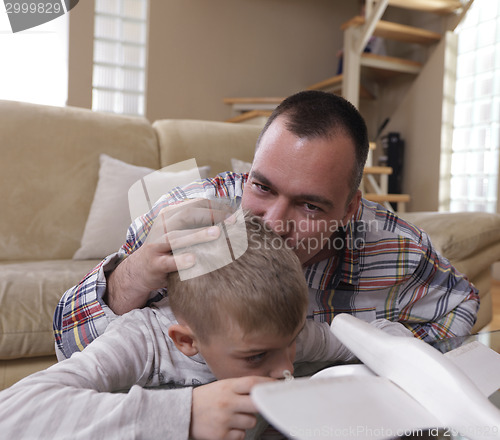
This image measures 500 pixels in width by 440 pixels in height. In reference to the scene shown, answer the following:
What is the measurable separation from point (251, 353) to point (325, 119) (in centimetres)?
50

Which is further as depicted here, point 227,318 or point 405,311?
point 405,311

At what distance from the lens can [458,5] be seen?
379 cm

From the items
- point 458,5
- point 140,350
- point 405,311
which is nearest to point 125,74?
point 458,5

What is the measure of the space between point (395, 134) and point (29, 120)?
3565mm

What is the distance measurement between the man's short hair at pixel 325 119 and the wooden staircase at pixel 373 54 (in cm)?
240

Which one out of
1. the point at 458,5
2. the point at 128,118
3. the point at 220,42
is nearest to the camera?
the point at 128,118

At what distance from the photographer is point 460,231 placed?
1.56m

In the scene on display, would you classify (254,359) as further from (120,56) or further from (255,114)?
(120,56)

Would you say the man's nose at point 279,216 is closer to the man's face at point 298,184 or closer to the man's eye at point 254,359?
the man's face at point 298,184

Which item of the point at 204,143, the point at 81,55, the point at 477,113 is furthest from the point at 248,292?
the point at 81,55

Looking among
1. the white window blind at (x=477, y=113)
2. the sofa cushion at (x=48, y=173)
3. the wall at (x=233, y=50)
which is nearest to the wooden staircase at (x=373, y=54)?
the white window blind at (x=477, y=113)

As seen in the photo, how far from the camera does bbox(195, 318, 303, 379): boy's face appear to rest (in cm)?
47

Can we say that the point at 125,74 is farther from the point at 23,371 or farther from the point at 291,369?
the point at 291,369

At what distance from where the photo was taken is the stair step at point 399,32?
3.57 m
